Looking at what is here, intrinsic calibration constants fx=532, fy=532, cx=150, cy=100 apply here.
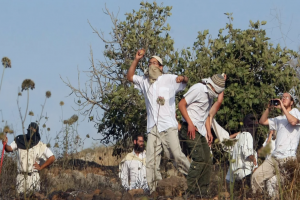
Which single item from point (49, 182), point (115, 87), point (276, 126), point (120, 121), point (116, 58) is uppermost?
point (116, 58)

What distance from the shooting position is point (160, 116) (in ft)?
21.7

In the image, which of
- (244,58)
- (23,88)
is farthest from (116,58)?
(23,88)

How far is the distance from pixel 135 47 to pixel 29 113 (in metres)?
7.61

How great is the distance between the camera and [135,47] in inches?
464

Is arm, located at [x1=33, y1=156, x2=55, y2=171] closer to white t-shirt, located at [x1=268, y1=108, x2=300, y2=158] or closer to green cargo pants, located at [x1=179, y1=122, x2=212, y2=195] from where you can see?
green cargo pants, located at [x1=179, y1=122, x2=212, y2=195]

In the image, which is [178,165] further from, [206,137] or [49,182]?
[49,182]

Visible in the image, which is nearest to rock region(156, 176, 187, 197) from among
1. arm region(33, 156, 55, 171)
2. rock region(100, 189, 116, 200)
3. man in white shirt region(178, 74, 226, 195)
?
man in white shirt region(178, 74, 226, 195)

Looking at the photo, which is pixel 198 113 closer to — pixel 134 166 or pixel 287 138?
pixel 287 138

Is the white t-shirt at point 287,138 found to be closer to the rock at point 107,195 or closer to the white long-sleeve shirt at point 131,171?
the rock at point 107,195

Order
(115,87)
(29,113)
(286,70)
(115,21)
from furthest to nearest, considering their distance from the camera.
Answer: (115,21) → (115,87) → (286,70) → (29,113)

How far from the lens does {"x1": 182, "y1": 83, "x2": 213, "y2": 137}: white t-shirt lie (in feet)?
21.6

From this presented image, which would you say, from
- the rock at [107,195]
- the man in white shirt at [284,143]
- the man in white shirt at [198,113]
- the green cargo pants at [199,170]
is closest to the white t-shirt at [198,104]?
the man in white shirt at [198,113]

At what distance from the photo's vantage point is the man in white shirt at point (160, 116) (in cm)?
655

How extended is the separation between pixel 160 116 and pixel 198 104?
1.63 ft
